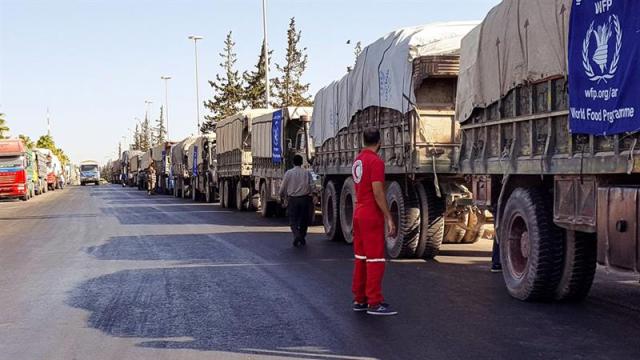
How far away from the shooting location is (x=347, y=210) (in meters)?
14.3

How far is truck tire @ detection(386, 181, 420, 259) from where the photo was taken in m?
11.4

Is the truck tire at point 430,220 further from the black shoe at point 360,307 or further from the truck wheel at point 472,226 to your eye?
the black shoe at point 360,307

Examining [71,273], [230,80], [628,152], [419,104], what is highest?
[230,80]

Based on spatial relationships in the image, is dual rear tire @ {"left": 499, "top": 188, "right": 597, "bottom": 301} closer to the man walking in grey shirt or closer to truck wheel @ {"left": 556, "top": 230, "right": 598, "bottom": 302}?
truck wheel @ {"left": 556, "top": 230, "right": 598, "bottom": 302}

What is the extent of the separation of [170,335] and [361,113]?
769 cm

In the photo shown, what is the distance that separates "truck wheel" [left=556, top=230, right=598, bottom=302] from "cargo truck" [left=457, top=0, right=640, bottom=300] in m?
0.01

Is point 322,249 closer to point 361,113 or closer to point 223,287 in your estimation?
point 361,113

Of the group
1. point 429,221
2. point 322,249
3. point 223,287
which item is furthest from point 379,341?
point 322,249

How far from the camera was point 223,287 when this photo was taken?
922cm

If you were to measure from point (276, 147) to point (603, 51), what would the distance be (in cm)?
1553

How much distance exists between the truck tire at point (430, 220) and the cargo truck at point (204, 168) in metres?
21.4

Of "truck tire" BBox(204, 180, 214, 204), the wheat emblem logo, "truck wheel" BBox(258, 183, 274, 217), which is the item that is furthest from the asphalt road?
"truck tire" BBox(204, 180, 214, 204)

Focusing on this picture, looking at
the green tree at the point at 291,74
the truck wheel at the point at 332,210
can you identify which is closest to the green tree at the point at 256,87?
the green tree at the point at 291,74

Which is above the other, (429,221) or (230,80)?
(230,80)
